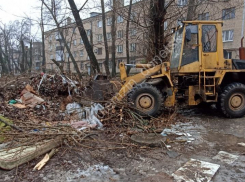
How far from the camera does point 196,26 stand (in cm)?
621

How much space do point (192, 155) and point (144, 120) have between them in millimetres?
1995

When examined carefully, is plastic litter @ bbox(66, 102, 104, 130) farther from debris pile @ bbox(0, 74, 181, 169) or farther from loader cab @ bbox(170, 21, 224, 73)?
loader cab @ bbox(170, 21, 224, 73)

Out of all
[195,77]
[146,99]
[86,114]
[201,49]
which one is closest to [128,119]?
[146,99]

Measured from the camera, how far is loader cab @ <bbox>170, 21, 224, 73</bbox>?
6223 mm

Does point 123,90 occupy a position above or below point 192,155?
above

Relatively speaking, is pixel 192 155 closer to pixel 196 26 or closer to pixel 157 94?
pixel 157 94

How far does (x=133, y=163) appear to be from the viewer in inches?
143

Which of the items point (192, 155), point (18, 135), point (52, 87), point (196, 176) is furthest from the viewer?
point (52, 87)

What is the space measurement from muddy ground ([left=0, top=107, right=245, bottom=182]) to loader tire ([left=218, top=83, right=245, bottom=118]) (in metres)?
1.43

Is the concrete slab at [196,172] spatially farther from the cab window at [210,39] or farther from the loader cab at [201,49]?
the cab window at [210,39]

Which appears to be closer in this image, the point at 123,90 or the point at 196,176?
the point at 196,176

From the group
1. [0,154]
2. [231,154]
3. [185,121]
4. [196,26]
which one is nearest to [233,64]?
[196,26]

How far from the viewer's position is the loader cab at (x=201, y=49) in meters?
6.22

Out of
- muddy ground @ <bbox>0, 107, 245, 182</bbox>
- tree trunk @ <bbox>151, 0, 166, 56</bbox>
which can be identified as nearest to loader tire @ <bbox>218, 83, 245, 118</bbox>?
muddy ground @ <bbox>0, 107, 245, 182</bbox>
